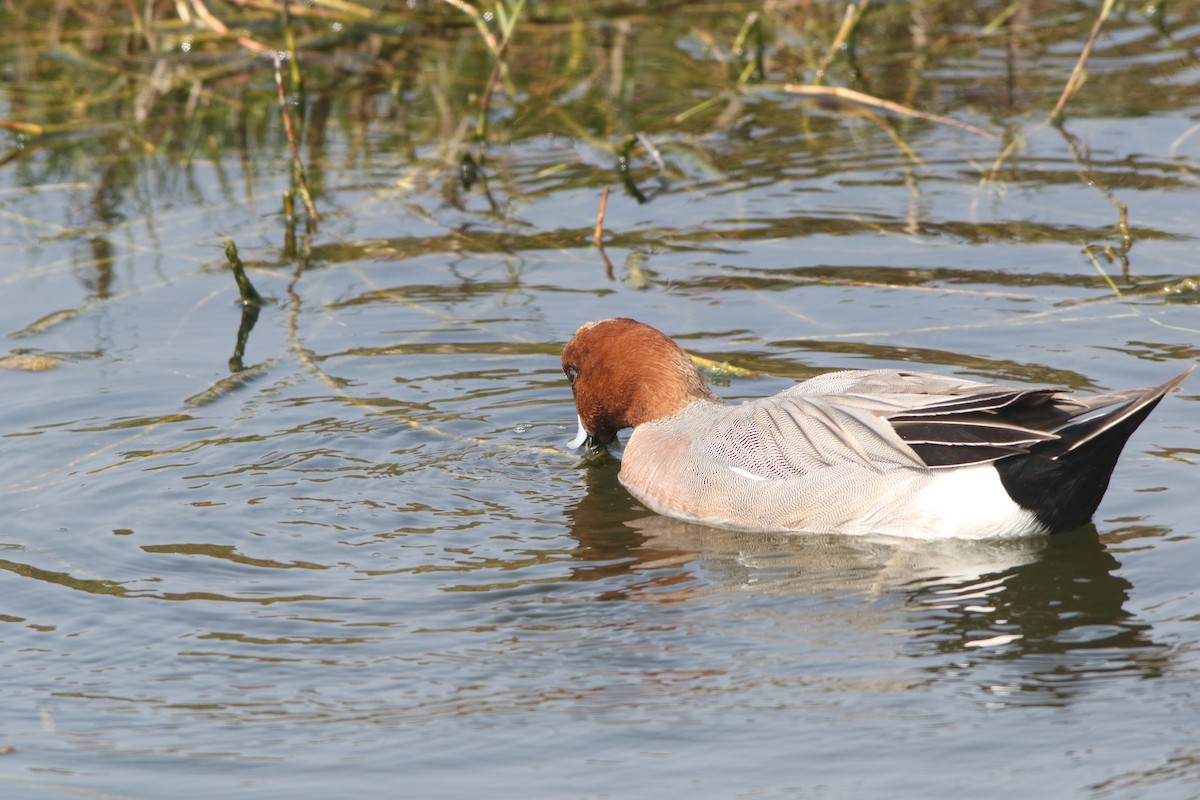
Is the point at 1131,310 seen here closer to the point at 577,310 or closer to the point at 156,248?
the point at 577,310

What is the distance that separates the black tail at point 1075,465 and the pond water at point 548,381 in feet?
0.50

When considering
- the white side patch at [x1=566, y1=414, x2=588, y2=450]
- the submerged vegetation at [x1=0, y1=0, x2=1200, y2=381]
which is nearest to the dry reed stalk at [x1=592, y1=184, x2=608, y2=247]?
the submerged vegetation at [x1=0, y1=0, x2=1200, y2=381]

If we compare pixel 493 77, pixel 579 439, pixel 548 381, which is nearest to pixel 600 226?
pixel 548 381

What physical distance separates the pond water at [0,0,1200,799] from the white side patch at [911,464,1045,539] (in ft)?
0.25

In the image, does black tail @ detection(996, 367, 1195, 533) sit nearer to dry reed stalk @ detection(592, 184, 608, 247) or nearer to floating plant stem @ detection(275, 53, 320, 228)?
dry reed stalk @ detection(592, 184, 608, 247)

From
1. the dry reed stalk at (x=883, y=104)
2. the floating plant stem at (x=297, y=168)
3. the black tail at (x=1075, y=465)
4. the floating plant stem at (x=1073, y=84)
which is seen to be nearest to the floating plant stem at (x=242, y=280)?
the floating plant stem at (x=297, y=168)

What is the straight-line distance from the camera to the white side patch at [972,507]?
17.3ft

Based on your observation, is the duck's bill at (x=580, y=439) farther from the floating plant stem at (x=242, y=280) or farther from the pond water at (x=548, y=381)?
the floating plant stem at (x=242, y=280)

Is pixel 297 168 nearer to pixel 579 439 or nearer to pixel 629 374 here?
pixel 579 439

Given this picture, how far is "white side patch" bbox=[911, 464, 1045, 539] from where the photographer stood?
208 inches

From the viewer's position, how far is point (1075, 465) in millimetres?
5121

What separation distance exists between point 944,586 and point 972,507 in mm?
388

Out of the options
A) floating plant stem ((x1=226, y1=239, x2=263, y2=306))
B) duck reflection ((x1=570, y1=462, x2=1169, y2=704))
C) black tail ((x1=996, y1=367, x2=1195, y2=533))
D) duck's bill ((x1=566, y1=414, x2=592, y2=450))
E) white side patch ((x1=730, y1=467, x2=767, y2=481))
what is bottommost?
duck reflection ((x1=570, y1=462, x2=1169, y2=704))

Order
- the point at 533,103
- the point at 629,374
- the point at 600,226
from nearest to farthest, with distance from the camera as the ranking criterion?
the point at 629,374
the point at 600,226
the point at 533,103
